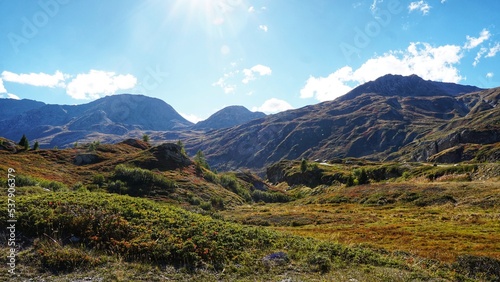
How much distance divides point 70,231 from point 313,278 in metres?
15.3

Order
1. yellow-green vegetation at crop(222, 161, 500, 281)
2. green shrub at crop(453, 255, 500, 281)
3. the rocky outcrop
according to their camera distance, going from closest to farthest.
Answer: green shrub at crop(453, 255, 500, 281)
yellow-green vegetation at crop(222, 161, 500, 281)
the rocky outcrop

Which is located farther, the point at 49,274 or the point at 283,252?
the point at 283,252

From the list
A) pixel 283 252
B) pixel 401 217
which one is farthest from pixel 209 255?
pixel 401 217

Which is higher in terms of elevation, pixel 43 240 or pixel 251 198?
pixel 43 240

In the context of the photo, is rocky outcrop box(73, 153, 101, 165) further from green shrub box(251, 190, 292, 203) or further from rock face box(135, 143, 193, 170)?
green shrub box(251, 190, 292, 203)

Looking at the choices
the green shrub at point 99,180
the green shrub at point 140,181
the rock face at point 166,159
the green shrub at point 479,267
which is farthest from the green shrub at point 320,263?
the rock face at point 166,159

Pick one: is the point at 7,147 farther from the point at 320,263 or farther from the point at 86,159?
the point at 320,263

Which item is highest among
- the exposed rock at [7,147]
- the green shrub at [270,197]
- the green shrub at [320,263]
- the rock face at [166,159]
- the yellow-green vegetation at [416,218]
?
the exposed rock at [7,147]

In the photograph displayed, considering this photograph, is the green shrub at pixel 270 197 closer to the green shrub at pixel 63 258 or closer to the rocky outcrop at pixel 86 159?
the rocky outcrop at pixel 86 159

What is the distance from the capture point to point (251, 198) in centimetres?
10556

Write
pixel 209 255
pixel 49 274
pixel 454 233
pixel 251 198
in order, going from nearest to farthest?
1. pixel 49 274
2. pixel 209 255
3. pixel 454 233
4. pixel 251 198

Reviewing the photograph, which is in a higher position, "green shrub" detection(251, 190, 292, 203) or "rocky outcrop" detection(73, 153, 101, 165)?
"rocky outcrop" detection(73, 153, 101, 165)

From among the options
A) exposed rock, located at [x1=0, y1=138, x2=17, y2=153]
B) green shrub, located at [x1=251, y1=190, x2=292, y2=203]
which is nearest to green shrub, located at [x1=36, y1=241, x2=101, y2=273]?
green shrub, located at [x1=251, y1=190, x2=292, y2=203]

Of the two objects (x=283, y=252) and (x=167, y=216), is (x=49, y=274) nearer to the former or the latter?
(x=167, y=216)
